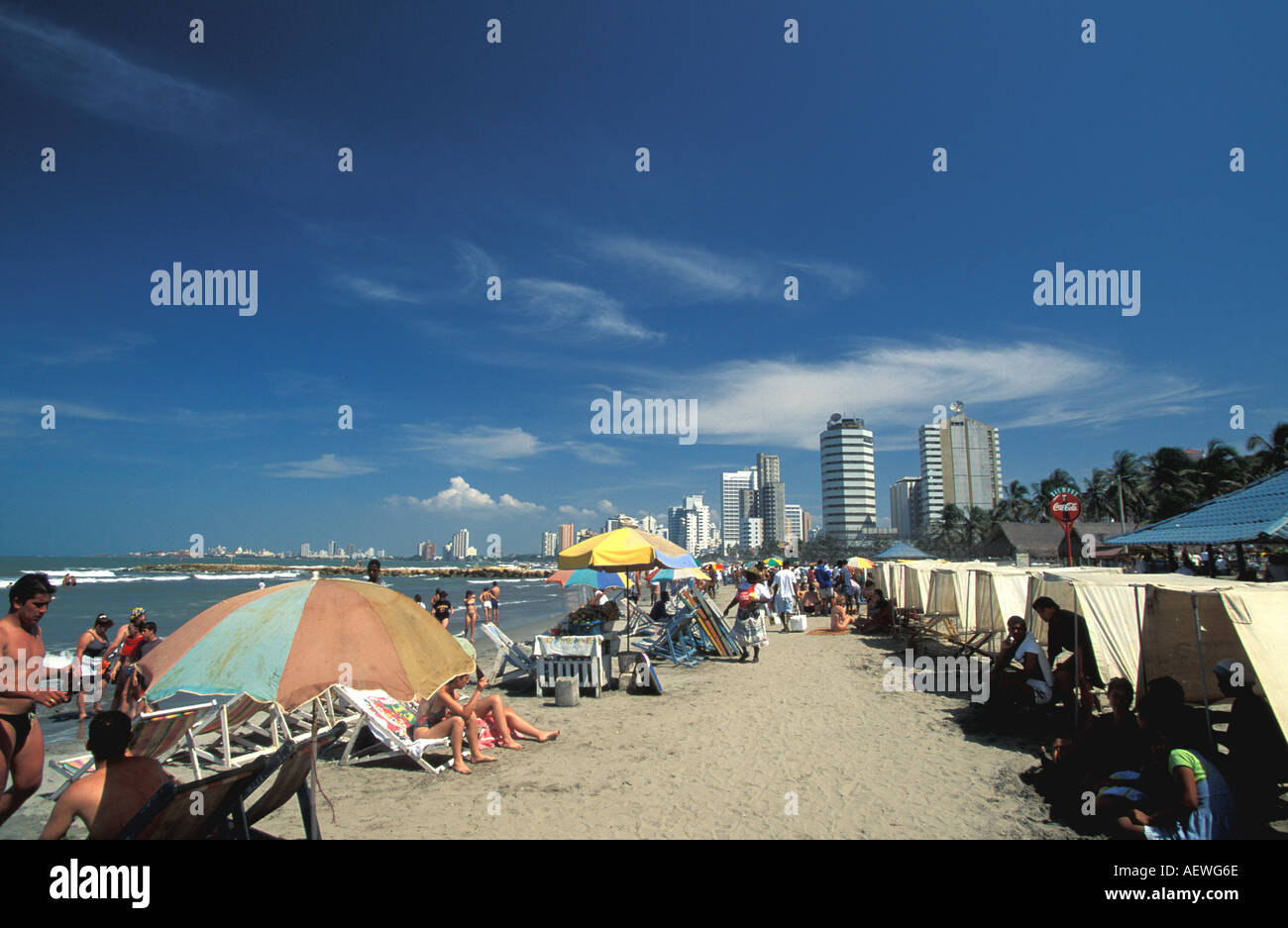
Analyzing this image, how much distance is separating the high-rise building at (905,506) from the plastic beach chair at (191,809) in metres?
175

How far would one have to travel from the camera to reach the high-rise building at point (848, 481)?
500ft

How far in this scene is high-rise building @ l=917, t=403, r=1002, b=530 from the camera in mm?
153750

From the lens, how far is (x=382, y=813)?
17.0 ft

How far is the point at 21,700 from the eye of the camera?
12.7ft

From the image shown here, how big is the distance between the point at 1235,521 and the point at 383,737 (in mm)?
14055

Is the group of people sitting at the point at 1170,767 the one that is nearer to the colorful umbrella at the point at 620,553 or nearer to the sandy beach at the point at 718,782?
the sandy beach at the point at 718,782

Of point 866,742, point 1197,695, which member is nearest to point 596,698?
point 866,742

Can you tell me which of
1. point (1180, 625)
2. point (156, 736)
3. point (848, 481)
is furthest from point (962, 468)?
point (156, 736)

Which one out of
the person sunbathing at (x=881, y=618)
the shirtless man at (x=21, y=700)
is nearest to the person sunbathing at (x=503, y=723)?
the shirtless man at (x=21, y=700)

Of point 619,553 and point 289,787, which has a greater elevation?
point 619,553

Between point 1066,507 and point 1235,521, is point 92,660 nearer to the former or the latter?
point 1066,507
